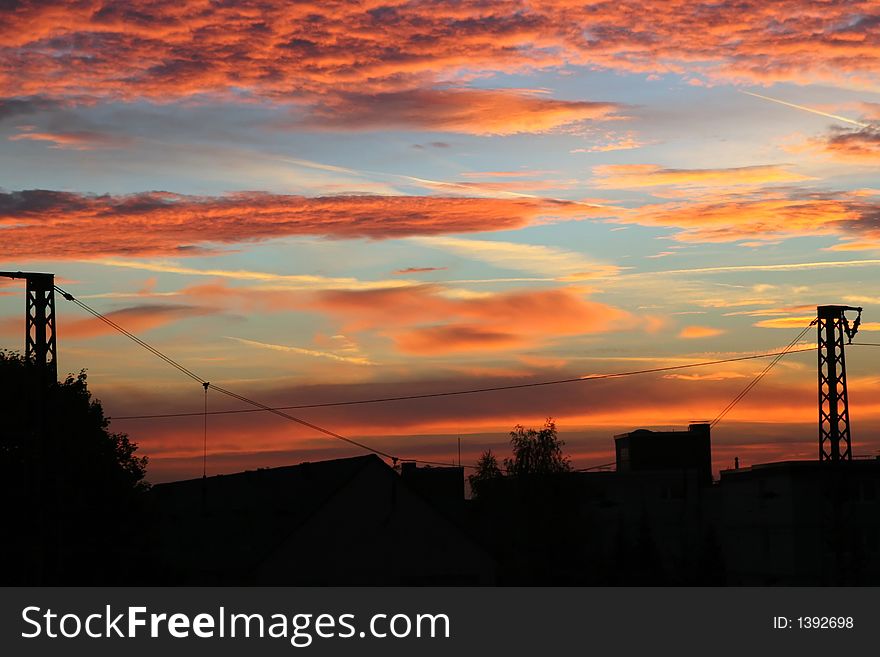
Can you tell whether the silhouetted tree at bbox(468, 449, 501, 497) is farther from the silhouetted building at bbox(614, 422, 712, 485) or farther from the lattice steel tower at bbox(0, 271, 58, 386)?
the lattice steel tower at bbox(0, 271, 58, 386)

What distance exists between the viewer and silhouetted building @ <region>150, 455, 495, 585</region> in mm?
58812

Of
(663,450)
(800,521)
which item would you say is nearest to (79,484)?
(800,521)


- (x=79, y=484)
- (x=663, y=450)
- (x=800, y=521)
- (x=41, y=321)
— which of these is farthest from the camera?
(x=663, y=450)

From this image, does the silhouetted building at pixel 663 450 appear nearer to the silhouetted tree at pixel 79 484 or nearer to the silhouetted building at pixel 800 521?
the silhouetted building at pixel 800 521

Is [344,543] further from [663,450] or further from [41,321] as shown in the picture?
[663,450]

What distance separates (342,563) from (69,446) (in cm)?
1463

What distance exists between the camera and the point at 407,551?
2378 inches

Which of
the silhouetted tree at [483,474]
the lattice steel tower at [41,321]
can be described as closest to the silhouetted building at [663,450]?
the silhouetted tree at [483,474]

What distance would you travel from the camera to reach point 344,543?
60062 mm

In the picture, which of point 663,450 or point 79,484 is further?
point 663,450

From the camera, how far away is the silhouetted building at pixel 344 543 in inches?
2315

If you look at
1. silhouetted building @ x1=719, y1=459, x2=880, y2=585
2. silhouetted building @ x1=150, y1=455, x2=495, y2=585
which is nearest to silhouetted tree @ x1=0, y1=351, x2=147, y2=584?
silhouetted building @ x1=150, y1=455, x2=495, y2=585
